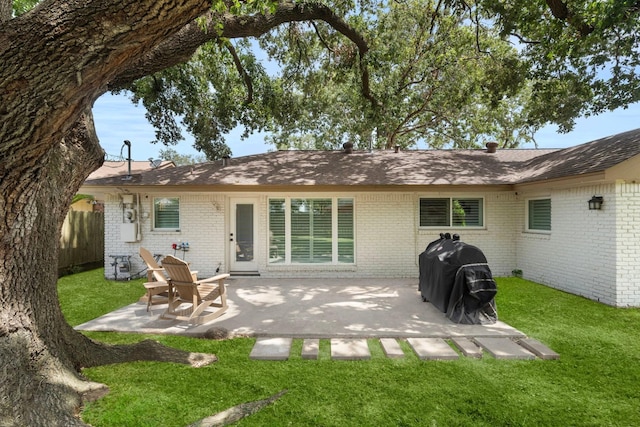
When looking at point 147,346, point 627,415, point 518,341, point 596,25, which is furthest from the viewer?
point 596,25

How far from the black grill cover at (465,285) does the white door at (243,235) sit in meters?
5.97

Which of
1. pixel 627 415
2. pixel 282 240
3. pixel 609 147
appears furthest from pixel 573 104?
pixel 627 415

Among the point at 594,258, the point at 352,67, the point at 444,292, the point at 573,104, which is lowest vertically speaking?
the point at 444,292

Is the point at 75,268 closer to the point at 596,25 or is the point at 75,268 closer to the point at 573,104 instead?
the point at 596,25

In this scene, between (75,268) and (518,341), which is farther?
(75,268)

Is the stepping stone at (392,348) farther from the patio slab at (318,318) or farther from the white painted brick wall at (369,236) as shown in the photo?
the white painted brick wall at (369,236)

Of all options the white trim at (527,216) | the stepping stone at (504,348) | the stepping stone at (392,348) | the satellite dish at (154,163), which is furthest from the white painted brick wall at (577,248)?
the satellite dish at (154,163)

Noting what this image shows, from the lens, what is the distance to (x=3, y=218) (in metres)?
2.74

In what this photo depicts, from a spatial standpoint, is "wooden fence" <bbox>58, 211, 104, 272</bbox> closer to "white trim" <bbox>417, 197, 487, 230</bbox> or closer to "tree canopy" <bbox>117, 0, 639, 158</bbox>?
"tree canopy" <bbox>117, 0, 639, 158</bbox>

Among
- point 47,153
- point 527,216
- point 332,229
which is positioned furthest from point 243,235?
point 527,216

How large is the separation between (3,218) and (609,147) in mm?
11369

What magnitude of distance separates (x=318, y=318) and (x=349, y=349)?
149 centimetres

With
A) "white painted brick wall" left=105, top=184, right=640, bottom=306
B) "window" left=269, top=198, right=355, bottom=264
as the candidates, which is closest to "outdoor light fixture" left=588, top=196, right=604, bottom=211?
"white painted brick wall" left=105, top=184, right=640, bottom=306

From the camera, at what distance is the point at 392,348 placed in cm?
480
